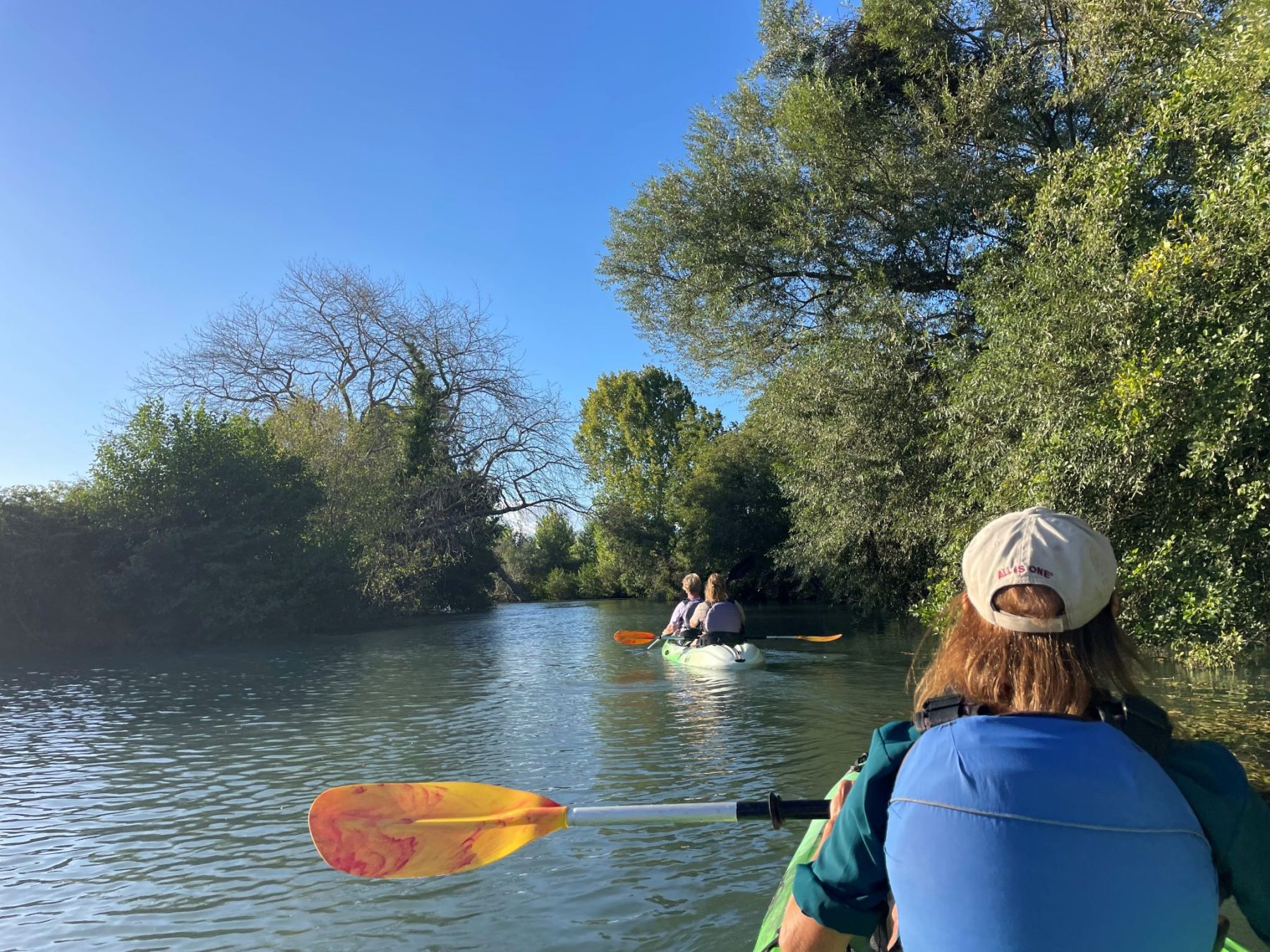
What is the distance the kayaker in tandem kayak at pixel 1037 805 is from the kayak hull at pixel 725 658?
1101cm

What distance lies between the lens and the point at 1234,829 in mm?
1649

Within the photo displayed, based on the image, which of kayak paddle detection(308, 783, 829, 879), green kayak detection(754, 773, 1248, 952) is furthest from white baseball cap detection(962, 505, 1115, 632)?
kayak paddle detection(308, 783, 829, 879)

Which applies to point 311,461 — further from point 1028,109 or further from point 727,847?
point 727,847

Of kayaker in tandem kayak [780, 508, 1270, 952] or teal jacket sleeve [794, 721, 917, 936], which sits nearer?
kayaker in tandem kayak [780, 508, 1270, 952]

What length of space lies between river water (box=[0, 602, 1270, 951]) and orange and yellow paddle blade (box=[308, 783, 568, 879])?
3.77ft

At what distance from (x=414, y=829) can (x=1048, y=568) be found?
8.27 ft

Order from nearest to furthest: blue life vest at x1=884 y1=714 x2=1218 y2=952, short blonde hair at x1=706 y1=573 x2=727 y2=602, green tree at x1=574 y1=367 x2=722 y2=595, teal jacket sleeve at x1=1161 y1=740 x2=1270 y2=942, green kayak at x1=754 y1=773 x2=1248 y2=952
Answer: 1. blue life vest at x1=884 y1=714 x2=1218 y2=952
2. teal jacket sleeve at x1=1161 y1=740 x2=1270 y2=942
3. green kayak at x1=754 y1=773 x2=1248 y2=952
4. short blonde hair at x1=706 y1=573 x2=727 y2=602
5. green tree at x1=574 y1=367 x2=722 y2=595

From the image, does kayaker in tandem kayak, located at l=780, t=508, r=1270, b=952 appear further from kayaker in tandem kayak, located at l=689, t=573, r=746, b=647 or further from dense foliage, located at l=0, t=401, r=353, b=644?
dense foliage, located at l=0, t=401, r=353, b=644

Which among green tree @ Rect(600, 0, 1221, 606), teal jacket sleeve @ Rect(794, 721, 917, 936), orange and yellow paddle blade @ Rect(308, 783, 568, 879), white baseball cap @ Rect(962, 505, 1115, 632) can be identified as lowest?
orange and yellow paddle blade @ Rect(308, 783, 568, 879)

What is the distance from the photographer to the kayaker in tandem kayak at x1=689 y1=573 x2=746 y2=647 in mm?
13516

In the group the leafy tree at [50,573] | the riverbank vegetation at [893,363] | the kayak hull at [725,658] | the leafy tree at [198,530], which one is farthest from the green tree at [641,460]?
the kayak hull at [725,658]

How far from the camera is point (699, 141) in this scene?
14.8 metres

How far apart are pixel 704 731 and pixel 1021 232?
734cm

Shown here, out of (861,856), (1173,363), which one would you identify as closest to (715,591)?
(1173,363)
